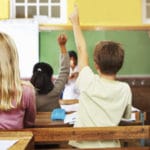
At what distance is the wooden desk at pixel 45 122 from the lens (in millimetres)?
2779

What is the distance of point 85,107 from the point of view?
2.21 meters

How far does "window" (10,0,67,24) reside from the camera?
7.34 m

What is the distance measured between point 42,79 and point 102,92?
1.24 meters

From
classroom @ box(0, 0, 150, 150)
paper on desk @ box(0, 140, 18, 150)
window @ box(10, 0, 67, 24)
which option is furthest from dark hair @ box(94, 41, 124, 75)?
window @ box(10, 0, 67, 24)

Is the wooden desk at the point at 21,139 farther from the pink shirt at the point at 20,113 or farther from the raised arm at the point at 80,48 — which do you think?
the raised arm at the point at 80,48

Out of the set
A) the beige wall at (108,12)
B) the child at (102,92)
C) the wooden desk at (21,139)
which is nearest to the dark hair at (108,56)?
the child at (102,92)

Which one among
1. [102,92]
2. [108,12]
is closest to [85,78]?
[102,92]

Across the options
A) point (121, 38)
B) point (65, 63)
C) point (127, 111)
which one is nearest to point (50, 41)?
point (121, 38)

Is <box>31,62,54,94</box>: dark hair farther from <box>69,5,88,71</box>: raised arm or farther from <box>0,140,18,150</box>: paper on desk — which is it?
<box>0,140,18,150</box>: paper on desk

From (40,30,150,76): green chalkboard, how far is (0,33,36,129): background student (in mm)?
4772

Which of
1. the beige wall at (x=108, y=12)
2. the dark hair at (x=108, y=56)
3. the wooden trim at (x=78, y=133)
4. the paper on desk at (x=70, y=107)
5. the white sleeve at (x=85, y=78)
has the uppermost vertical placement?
the beige wall at (x=108, y=12)

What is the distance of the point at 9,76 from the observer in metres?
2.05

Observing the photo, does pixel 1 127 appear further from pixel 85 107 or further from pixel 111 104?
pixel 111 104

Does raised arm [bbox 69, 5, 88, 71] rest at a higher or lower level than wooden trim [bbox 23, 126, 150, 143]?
higher
